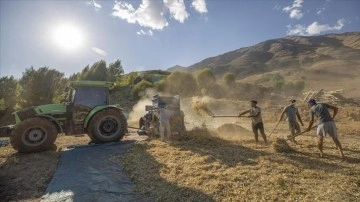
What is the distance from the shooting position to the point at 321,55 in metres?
181

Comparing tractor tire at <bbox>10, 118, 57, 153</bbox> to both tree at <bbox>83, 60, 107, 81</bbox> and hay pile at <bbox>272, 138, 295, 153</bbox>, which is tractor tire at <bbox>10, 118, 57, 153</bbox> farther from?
tree at <bbox>83, 60, 107, 81</bbox>

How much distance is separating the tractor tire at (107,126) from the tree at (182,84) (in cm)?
4058

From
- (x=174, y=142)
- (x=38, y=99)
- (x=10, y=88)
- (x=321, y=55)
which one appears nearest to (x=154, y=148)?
(x=174, y=142)

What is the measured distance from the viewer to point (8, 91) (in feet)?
145

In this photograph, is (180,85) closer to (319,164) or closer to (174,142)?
(174,142)

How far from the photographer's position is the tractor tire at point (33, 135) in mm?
12336

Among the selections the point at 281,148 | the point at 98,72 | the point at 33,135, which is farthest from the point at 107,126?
the point at 98,72

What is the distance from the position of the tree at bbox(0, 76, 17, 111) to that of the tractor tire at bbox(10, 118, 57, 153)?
3211 cm

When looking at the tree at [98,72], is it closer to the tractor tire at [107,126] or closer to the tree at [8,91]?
the tree at [8,91]

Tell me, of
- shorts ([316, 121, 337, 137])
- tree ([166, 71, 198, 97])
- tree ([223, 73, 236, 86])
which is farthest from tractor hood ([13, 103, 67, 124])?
tree ([223, 73, 236, 86])

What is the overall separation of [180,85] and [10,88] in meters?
25.3

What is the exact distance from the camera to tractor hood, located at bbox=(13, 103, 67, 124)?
512 inches

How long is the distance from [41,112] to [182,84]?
145 feet

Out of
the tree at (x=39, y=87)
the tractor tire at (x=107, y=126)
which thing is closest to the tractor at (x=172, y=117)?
the tractor tire at (x=107, y=126)
